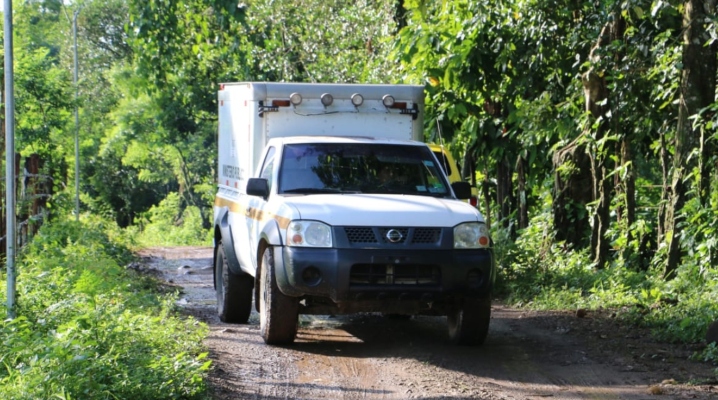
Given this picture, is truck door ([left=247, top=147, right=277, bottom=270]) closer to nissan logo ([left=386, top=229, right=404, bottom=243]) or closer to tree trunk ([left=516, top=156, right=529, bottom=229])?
nissan logo ([left=386, top=229, right=404, bottom=243])

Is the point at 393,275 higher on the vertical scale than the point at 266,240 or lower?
lower

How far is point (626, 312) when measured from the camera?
1133 centimetres

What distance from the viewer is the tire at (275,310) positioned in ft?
30.1

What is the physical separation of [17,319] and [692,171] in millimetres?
8080

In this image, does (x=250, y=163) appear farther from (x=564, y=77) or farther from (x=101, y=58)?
(x=101, y=58)

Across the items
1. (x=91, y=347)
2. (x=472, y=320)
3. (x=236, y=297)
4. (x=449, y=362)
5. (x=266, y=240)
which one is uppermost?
(x=266, y=240)

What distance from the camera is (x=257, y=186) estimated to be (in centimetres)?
962

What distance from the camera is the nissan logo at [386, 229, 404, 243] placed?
8.79 meters

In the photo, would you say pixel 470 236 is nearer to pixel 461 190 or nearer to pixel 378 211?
pixel 378 211

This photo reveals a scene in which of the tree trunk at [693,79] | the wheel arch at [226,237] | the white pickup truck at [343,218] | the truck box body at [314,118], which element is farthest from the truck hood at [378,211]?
the tree trunk at [693,79]

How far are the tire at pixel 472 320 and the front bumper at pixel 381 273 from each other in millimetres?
394

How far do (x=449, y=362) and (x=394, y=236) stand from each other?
45.1 inches

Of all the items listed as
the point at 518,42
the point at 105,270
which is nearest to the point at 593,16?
the point at 518,42

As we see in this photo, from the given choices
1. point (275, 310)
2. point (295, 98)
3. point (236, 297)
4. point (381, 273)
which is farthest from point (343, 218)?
point (236, 297)
